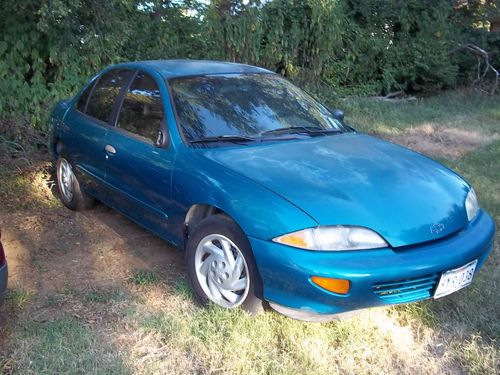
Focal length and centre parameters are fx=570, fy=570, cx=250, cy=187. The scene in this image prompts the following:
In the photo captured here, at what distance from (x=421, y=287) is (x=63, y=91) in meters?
5.63

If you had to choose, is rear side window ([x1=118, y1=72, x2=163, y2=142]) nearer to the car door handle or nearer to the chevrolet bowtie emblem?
the car door handle

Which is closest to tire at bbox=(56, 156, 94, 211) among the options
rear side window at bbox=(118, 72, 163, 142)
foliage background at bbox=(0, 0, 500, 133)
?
rear side window at bbox=(118, 72, 163, 142)

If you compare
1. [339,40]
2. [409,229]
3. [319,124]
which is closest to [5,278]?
[409,229]

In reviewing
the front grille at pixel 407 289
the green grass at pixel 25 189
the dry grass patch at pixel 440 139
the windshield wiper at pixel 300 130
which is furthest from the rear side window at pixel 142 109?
the dry grass patch at pixel 440 139

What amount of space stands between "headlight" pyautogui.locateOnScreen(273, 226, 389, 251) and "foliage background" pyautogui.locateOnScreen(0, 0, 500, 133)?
455 cm

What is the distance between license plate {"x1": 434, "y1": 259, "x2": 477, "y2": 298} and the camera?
3.04 m

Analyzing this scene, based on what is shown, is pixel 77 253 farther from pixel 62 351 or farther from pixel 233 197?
pixel 233 197

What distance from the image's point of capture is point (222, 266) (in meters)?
3.29

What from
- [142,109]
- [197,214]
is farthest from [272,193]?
[142,109]

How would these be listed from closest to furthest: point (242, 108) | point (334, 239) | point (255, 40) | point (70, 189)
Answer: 1. point (334, 239)
2. point (242, 108)
3. point (70, 189)
4. point (255, 40)

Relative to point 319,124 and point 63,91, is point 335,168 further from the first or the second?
point 63,91

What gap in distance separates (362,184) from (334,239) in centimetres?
48

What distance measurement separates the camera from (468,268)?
3178 millimetres

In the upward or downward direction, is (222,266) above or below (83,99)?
below
